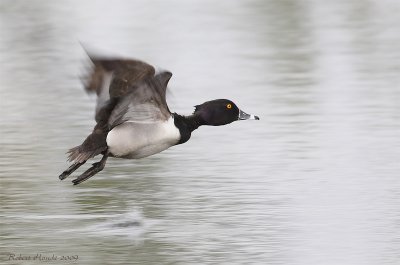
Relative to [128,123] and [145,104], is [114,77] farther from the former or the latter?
[128,123]

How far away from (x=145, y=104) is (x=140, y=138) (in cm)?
25

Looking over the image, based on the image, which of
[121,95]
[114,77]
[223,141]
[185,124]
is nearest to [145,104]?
[121,95]

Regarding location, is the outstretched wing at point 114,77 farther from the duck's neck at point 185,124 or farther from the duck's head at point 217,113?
the duck's head at point 217,113

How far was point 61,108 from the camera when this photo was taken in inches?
522

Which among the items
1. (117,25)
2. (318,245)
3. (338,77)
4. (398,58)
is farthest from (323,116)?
(117,25)

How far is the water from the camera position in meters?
8.89

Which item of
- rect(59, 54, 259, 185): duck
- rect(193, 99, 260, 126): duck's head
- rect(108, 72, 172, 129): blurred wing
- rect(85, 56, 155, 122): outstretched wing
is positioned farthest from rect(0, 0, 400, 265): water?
rect(85, 56, 155, 122): outstretched wing

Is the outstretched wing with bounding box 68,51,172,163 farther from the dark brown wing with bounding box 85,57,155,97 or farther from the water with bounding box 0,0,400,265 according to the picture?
the water with bounding box 0,0,400,265

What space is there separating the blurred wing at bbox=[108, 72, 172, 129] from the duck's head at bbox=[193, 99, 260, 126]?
57 centimetres

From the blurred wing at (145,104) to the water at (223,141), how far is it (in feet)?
2.22

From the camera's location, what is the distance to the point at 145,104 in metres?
9.37

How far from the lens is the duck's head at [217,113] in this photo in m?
10.1

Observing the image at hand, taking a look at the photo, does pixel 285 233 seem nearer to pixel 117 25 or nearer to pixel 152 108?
pixel 152 108

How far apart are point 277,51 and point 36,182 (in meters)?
6.05
